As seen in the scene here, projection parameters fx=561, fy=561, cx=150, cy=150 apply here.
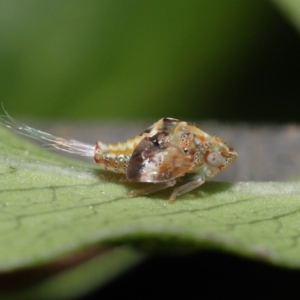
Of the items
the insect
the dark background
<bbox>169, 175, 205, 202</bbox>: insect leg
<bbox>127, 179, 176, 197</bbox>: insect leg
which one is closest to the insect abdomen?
the insect

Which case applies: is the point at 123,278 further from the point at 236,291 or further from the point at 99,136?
the point at 99,136

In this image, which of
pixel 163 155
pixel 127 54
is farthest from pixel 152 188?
pixel 127 54

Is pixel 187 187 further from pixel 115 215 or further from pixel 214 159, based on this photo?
pixel 115 215

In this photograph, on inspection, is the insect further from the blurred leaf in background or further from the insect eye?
the blurred leaf in background

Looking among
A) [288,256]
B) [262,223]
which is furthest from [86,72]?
[288,256]

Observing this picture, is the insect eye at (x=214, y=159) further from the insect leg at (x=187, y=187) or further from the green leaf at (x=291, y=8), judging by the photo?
the green leaf at (x=291, y=8)

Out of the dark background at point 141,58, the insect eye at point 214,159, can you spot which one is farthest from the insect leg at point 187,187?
the dark background at point 141,58
